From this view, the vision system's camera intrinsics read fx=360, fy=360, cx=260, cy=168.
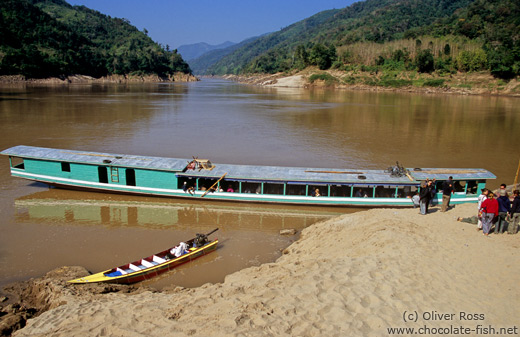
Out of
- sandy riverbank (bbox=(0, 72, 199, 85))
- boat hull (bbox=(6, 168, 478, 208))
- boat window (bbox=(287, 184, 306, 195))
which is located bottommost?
boat hull (bbox=(6, 168, 478, 208))

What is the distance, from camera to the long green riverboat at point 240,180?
1898cm

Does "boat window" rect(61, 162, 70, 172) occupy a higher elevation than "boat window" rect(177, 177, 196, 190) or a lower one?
higher

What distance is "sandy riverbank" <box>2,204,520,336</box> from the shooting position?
7.61 metres

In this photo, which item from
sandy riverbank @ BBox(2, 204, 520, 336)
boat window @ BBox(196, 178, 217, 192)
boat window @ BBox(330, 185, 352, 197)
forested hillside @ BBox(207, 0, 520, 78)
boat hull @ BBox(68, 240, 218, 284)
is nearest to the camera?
sandy riverbank @ BBox(2, 204, 520, 336)

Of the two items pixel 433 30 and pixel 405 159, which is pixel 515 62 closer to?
pixel 433 30

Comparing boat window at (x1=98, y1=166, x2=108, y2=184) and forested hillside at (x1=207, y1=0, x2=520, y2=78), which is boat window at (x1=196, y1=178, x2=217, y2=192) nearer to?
boat window at (x1=98, y1=166, x2=108, y2=184)

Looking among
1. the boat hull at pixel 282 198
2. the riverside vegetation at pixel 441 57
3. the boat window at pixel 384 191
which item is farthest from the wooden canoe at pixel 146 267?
the riverside vegetation at pixel 441 57

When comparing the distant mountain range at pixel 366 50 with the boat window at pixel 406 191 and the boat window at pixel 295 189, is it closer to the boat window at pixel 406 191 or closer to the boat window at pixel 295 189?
the boat window at pixel 406 191

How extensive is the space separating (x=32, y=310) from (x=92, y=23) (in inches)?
8611

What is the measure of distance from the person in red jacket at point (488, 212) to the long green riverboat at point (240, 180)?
5.98 meters

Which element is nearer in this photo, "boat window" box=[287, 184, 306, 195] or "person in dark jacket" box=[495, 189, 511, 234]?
"person in dark jacket" box=[495, 189, 511, 234]

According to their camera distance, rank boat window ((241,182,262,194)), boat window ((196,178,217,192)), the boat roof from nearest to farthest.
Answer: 1. the boat roof
2. boat window ((196,178,217,192))
3. boat window ((241,182,262,194))

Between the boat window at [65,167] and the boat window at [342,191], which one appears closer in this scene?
the boat window at [342,191]

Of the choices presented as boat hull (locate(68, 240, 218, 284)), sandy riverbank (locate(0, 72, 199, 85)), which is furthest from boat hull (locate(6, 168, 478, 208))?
sandy riverbank (locate(0, 72, 199, 85))
